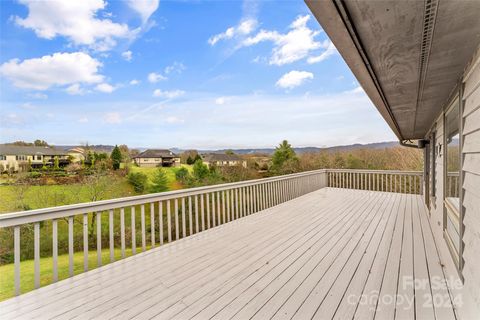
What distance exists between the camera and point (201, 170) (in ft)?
65.4

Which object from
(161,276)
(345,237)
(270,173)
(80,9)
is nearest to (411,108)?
(345,237)

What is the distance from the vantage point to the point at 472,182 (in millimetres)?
1643

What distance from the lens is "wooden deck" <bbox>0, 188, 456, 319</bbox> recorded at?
188 cm

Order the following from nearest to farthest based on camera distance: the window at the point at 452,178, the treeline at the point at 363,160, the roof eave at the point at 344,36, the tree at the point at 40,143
A: 1. the roof eave at the point at 344,36
2. the window at the point at 452,178
3. the treeline at the point at 363,160
4. the tree at the point at 40,143

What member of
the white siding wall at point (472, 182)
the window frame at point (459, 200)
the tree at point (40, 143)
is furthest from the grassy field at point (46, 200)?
the white siding wall at point (472, 182)

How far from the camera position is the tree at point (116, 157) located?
17034mm

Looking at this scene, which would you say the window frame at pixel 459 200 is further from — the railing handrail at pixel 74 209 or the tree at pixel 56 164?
the tree at pixel 56 164

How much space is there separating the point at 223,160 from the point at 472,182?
22.1m

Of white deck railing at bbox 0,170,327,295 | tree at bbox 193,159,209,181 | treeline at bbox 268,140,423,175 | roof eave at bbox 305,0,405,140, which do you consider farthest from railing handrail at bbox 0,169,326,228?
Result: tree at bbox 193,159,209,181

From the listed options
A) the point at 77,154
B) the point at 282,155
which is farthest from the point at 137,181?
the point at 282,155

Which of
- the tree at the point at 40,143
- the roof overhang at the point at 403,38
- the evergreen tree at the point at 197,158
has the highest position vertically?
the tree at the point at 40,143

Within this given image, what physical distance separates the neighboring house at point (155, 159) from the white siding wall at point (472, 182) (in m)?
21.0

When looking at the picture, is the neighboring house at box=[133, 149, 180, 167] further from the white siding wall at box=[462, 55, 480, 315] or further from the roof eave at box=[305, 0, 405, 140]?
the white siding wall at box=[462, 55, 480, 315]

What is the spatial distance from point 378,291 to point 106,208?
292 centimetres
